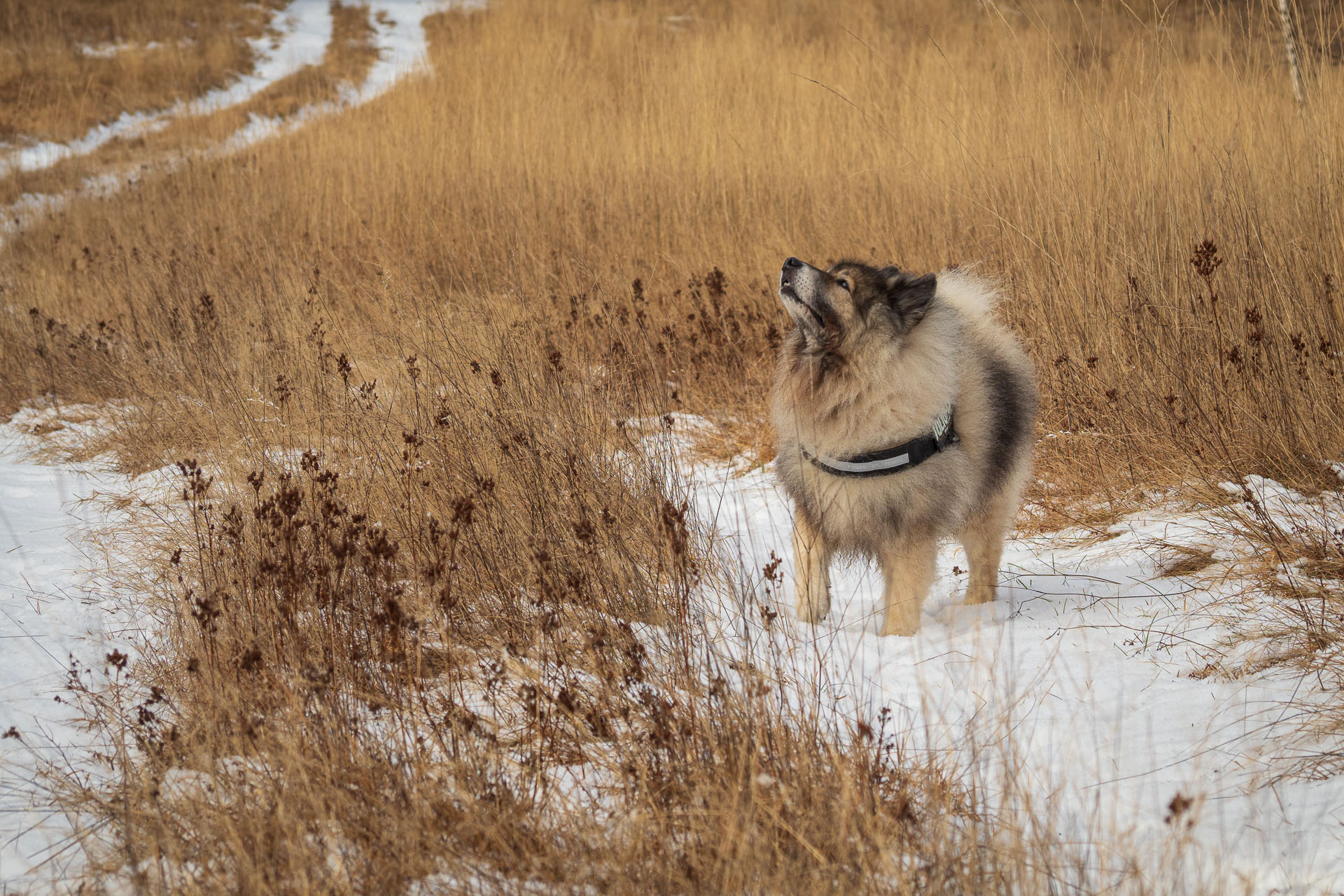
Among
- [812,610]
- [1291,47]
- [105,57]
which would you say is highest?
[105,57]

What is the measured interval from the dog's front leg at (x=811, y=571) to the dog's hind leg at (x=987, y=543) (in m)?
0.60

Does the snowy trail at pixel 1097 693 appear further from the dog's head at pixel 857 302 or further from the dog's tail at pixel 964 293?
the dog's tail at pixel 964 293

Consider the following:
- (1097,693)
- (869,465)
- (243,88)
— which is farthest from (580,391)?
(243,88)

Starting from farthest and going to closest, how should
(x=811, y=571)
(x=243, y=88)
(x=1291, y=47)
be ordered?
(x=243, y=88) → (x=1291, y=47) → (x=811, y=571)

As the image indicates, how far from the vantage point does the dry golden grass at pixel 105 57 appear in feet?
49.5

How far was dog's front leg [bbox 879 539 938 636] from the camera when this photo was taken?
304cm

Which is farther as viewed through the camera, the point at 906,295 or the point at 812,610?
the point at 812,610

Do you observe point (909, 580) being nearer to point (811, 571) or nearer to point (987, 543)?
point (811, 571)

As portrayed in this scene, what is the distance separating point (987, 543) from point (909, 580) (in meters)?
0.54

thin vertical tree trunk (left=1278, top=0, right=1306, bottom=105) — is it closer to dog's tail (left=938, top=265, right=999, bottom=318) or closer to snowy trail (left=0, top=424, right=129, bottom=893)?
dog's tail (left=938, top=265, right=999, bottom=318)

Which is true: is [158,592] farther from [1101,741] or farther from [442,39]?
[442,39]

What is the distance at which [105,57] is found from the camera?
1814 cm

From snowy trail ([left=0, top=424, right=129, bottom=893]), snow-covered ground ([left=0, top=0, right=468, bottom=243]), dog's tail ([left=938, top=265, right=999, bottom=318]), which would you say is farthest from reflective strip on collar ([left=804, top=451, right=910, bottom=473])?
snow-covered ground ([left=0, top=0, right=468, bottom=243])

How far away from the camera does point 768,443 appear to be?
497 cm
